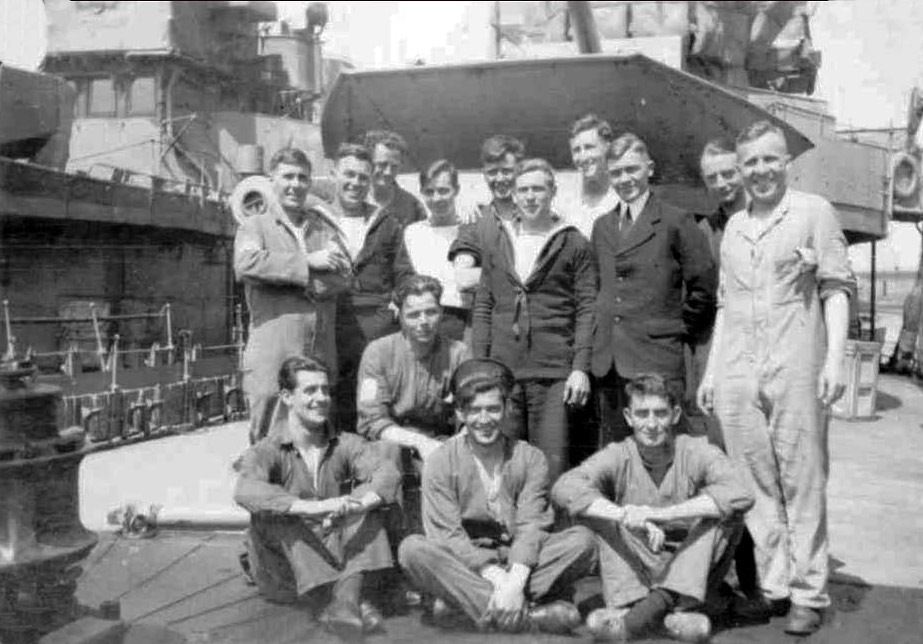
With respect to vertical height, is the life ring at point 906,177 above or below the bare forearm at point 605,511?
above

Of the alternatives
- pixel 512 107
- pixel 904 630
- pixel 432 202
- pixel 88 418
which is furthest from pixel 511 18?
pixel 904 630

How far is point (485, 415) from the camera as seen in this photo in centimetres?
346

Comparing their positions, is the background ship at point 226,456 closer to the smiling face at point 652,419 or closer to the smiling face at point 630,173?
the smiling face at point 630,173

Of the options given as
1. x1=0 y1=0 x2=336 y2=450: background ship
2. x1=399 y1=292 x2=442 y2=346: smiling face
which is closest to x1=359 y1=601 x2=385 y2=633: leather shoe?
x1=399 y1=292 x2=442 y2=346: smiling face

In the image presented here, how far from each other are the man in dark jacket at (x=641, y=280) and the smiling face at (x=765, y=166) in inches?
14.5

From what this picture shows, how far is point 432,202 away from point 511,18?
6815 mm

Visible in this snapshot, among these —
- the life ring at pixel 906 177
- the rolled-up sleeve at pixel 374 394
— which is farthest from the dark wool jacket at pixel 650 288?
the life ring at pixel 906 177

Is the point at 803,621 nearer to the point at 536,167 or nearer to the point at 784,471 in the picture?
the point at 784,471

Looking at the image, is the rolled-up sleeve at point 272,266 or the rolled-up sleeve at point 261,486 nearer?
the rolled-up sleeve at point 261,486

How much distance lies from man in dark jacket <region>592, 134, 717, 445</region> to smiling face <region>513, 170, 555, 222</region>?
23cm

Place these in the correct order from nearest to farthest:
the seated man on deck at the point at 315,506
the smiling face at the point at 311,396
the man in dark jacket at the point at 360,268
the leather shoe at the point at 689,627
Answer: the leather shoe at the point at 689,627 → the seated man on deck at the point at 315,506 → the smiling face at the point at 311,396 → the man in dark jacket at the point at 360,268

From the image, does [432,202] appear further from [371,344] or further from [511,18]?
[511,18]

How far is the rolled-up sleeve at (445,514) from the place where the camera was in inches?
131

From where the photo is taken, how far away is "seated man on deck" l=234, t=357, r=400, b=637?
11.1 ft
